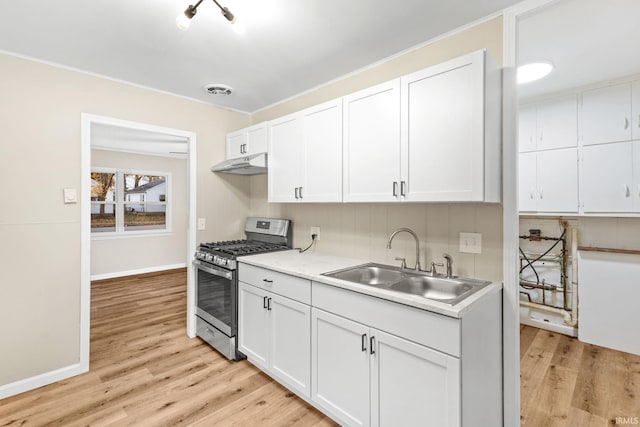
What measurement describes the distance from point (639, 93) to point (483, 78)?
2417mm

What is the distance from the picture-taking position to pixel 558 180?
3207 millimetres

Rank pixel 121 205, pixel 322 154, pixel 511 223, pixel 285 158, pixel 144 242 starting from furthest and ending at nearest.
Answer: pixel 144 242 → pixel 121 205 → pixel 285 158 → pixel 322 154 → pixel 511 223

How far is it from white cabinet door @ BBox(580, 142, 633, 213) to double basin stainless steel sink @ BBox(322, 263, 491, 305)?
2.11 metres

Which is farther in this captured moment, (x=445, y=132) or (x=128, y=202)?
(x=128, y=202)

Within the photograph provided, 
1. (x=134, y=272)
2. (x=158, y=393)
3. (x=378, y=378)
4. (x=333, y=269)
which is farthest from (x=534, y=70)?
(x=134, y=272)

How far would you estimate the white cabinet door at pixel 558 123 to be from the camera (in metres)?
3.13

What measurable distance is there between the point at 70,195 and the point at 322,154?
202 centimetres

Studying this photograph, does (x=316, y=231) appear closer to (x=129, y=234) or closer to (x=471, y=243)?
(x=471, y=243)

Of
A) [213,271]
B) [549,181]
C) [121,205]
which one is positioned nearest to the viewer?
[213,271]

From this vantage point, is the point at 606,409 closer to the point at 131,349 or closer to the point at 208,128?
the point at 131,349

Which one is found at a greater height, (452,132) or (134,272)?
(452,132)

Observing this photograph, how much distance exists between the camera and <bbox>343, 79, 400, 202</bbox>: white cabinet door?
1929mm

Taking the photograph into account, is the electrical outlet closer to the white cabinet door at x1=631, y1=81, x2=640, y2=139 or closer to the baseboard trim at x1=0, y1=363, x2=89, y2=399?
the baseboard trim at x1=0, y1=363, x2=89, y2=399

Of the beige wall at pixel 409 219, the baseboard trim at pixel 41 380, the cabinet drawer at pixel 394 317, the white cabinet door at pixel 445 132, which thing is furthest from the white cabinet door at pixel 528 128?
the baseboard trim at pixel 41 380
